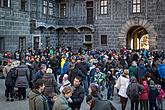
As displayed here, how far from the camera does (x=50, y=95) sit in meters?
8.63

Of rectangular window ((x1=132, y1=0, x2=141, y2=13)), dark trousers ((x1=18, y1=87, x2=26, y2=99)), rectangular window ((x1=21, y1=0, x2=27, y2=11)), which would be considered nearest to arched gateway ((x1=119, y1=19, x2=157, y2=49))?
rectangular window ((x1=132, y1=0, x2=141, y2=13))

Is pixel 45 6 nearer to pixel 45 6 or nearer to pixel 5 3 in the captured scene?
pixel 45 6

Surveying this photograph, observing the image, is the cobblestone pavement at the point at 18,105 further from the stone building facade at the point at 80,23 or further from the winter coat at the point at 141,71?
the stone building facade at the point at 80,23

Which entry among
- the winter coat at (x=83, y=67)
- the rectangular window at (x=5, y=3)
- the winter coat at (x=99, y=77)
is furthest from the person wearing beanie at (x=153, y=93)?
the rectangular window at (x=5, y=3)

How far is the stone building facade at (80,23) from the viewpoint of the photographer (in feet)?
81.3

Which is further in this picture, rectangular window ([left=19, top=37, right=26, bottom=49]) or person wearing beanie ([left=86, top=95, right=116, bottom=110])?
rectangular window ([left=19, top=37, right=26, bottom=49])

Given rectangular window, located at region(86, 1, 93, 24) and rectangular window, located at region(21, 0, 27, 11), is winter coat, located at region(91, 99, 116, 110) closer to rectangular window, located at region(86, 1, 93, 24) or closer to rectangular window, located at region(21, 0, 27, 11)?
rectangular window, located at region(21, 0, 27, 11)

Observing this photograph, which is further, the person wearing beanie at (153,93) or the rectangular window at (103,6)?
the rectangular window at (103,6)

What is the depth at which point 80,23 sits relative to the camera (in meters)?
30.8

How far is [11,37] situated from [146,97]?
1620 cm

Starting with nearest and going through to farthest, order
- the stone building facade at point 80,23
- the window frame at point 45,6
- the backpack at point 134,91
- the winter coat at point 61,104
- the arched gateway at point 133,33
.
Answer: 1. the winter coat at point 61,104
2. the backpack at point 134,91
3. the stone building facade at point 80,23
4. the arched gateway at point 133,33
5. the window frame at point 45,6

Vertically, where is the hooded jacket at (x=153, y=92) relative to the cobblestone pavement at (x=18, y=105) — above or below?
above

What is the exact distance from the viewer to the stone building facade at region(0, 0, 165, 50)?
24781mm

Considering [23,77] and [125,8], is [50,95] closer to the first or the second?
[23,77]
